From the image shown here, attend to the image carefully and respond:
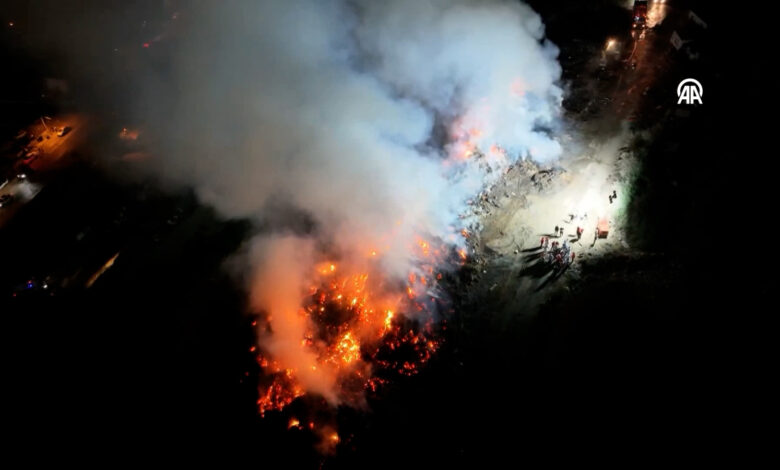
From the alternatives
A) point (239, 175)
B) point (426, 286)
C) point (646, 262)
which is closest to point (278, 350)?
point (426, 286)

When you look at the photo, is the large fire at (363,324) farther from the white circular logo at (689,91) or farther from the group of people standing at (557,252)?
the white circular logo at (689,91)

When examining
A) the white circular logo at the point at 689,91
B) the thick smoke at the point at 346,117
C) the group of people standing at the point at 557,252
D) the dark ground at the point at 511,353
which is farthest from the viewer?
the white circular logo at the point at 689,91

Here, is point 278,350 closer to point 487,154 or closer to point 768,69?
point 487,154

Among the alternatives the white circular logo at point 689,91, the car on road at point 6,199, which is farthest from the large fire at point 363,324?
the car on road at point 6,199

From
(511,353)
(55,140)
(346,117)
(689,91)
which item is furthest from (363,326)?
(55,140)

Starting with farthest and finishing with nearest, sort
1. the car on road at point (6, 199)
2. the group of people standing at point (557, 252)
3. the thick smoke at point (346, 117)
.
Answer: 1. the car on road at point (6, 199)
2. the thick smoke at point (346, 117)
3. the group of people standing at point (557, 252)

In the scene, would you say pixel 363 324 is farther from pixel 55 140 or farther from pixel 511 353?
pixel 55 140
